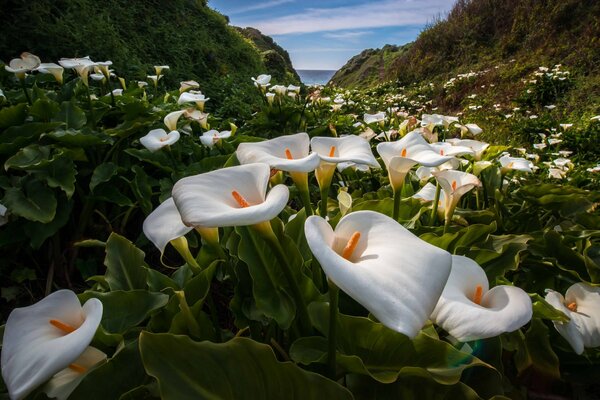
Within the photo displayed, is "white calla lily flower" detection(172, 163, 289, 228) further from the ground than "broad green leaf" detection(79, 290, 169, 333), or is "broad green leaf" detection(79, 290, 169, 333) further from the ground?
"white calla lily flower" detection(172, 163, 289, 228)

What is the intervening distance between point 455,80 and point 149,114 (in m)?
8.32

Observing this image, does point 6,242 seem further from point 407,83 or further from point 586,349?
point 407,83

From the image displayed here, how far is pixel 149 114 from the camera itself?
231cm

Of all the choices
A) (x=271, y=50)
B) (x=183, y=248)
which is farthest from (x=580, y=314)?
(x=271, y=50)

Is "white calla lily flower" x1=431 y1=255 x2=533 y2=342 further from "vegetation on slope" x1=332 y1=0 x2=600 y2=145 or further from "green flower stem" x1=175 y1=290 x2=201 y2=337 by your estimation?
"vegetation on slope" x1=332 y1=0 x2=600 y2=145

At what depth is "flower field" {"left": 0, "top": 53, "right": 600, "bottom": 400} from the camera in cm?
63

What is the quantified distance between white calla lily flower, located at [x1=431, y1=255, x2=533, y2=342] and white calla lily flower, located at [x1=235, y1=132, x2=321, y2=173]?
394mm

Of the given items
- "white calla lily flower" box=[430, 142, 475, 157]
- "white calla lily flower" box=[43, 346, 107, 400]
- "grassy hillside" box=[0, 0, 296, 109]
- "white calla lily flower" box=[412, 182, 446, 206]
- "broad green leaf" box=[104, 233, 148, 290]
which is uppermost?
"grassy hillside" box=[0, 0, 296, 109]

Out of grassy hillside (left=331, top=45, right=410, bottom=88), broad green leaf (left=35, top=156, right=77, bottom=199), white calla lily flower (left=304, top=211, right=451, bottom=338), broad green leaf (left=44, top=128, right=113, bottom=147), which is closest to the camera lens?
white calla lily flower (left=304, top=211, right=451, bottom=338)

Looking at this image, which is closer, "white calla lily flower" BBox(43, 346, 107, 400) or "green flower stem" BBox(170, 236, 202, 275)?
"white calla lily flower" BBox(43, 346, 107, 400)

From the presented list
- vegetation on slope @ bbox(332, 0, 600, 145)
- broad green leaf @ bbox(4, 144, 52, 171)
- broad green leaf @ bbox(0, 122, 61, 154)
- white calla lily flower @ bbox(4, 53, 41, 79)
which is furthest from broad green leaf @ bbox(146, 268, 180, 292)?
vegetation on slope @ bbox(332, 0, 600, 145)

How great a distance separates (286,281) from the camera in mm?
1006

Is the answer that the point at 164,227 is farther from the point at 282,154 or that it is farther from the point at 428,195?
the point at 428,195

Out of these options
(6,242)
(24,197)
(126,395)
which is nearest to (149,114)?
(24,197)
